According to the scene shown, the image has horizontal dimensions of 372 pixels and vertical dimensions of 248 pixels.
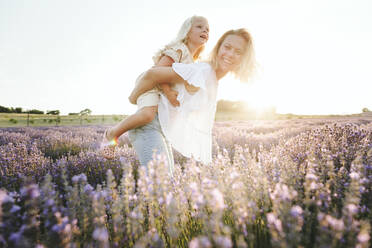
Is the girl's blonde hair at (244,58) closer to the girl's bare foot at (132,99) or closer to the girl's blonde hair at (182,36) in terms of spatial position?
the girl's blonde hair at (182,36)

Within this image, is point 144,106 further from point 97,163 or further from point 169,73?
point 97,163

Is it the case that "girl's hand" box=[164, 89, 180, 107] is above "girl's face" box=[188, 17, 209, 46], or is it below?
below

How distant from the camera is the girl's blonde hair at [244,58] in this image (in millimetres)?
2676

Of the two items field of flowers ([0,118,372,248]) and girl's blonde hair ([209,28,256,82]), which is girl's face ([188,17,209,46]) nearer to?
girl's blonde hair ([209,28,256,82])

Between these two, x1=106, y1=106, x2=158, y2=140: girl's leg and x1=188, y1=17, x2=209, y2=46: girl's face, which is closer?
x1=106, y1=106, x2=158, y2=140: girl's leg

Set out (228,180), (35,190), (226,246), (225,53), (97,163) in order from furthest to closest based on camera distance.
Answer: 1. (97,163)
2. (225,53)
3. (228,180)
4. (35,190)
5. (226,246)

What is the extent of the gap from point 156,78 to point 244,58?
1145 millimetres

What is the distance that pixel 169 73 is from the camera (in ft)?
7.77

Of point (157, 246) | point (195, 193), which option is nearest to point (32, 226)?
point (157, 246)

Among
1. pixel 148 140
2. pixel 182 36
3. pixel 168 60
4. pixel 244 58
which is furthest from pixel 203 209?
pixel 182 36

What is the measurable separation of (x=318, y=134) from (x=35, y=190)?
124 inches

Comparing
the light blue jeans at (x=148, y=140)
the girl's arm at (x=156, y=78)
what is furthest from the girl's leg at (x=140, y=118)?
the girl's arm at (x=156, y=78)

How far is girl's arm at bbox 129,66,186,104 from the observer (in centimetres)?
237

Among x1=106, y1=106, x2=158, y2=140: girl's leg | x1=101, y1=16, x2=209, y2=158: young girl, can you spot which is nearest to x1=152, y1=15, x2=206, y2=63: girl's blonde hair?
x1=101, y1=16, x2=209, y2=158: young girl
